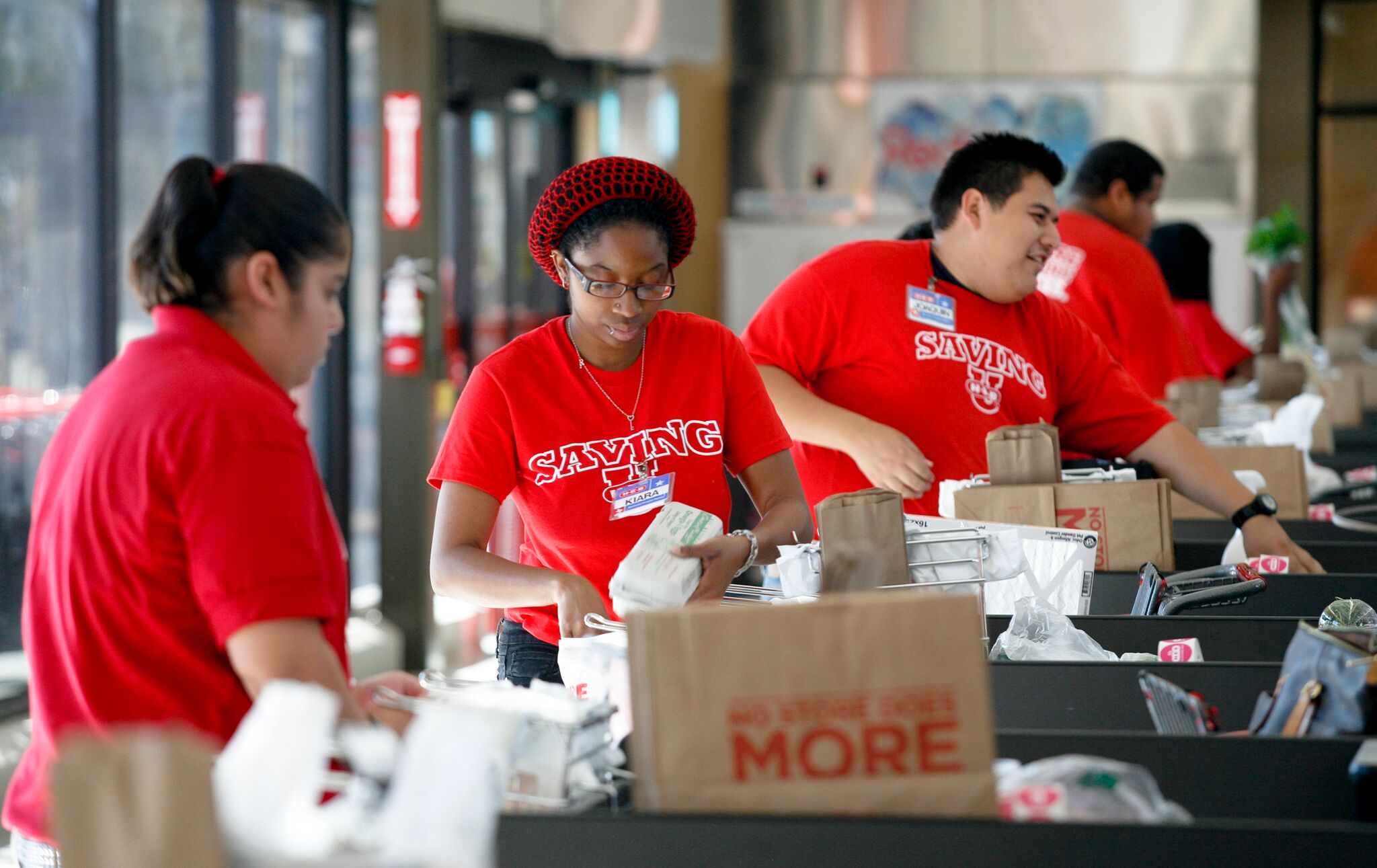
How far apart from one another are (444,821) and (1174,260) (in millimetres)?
4387

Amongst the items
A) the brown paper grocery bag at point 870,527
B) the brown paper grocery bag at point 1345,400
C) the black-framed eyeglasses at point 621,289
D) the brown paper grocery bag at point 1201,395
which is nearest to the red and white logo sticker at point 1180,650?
the brown paper grocery bag at point 870,527

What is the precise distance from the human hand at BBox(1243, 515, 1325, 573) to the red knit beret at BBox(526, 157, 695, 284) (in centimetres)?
102

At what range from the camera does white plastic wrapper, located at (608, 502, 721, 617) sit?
160 centimetres

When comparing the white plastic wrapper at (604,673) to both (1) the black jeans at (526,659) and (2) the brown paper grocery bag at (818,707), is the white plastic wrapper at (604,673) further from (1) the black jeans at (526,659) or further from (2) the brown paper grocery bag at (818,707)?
(1) the black jeans at (526,659)

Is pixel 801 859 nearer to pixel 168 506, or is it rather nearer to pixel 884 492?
pixel 168 506

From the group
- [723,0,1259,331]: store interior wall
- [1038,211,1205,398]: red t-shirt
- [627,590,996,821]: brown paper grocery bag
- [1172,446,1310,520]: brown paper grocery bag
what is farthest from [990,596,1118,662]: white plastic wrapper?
[723,0,1259,331]: store interior wall

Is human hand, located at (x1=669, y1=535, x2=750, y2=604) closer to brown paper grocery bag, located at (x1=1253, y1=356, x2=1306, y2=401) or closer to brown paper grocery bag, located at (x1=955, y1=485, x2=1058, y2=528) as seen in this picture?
brown paper grocery bag, located at (x1=955, y1=485, x2=1058, y2=528)

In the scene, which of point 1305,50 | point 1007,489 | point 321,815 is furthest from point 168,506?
point 1305,50

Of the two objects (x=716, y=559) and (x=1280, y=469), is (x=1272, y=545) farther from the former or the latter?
(x=716, y=559)

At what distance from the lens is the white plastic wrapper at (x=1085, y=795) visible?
110 cm

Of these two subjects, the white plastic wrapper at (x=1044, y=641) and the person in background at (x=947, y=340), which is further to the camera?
the person in background at (x=947, y=340)

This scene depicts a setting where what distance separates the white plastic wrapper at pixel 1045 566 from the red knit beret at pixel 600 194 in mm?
548

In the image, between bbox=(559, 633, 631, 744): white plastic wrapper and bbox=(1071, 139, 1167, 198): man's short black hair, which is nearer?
bbox=(559, 633, 631, 744): white plastic wrapper

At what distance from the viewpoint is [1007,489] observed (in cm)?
209
